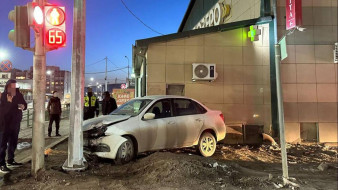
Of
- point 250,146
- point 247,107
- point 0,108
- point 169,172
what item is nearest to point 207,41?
point 247,107

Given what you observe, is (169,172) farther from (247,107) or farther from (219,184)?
(247,107)

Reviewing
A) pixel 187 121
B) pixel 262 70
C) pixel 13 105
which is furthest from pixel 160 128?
pixel 262 70

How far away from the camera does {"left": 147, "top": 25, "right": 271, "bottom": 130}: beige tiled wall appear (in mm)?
10016

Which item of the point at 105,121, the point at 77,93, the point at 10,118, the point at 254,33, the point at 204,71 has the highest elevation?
the point at 254,33

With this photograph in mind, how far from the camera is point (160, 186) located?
465 centimetres

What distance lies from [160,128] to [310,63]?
6489mm

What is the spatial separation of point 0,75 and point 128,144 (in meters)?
11.8

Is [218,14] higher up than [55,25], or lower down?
higher up

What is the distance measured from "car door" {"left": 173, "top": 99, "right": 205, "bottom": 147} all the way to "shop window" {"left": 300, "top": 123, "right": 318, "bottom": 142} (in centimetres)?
459

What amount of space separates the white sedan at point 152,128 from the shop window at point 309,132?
12.3 ft

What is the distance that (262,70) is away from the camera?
10273 mm

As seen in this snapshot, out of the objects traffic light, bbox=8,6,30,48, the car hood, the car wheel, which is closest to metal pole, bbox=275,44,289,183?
the car wheel

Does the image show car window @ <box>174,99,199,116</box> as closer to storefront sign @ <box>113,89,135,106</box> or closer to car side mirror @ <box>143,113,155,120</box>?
car side mirror @ <box>143,113,155,120</box>

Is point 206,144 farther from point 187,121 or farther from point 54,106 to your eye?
point 54,106
